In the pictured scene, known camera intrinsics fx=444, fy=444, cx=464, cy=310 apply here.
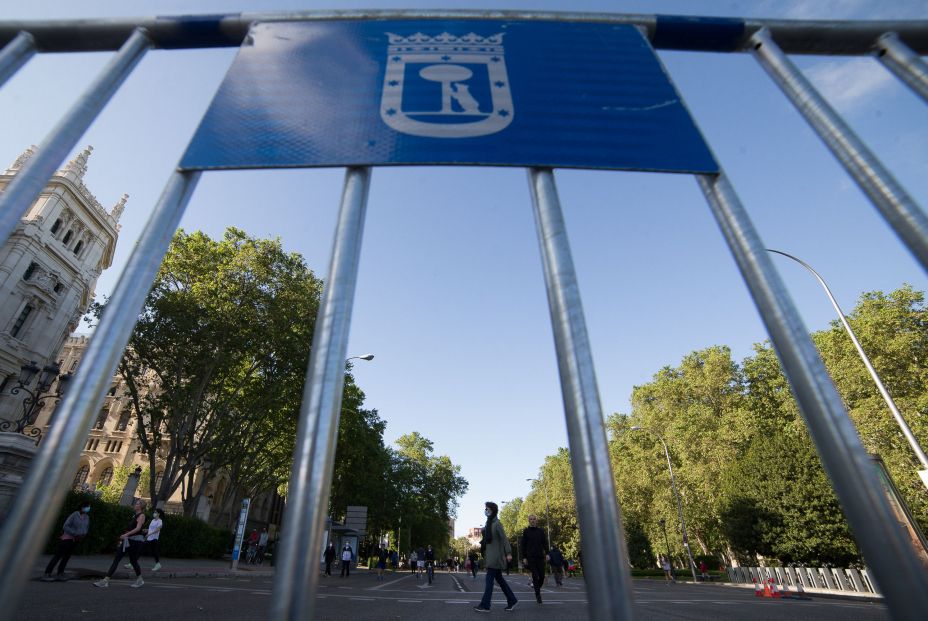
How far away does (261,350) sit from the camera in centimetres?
2188

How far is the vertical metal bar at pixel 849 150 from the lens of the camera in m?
1.86

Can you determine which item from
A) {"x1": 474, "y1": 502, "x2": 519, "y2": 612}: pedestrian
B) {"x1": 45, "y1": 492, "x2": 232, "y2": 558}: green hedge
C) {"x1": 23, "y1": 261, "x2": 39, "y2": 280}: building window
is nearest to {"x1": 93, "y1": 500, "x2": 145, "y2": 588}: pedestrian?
{"x1": 45, "y1": 492, "x2": 232, "y2": 558}: green hedge

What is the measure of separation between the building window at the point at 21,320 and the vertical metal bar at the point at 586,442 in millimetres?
43171

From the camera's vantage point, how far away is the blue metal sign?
2.20m

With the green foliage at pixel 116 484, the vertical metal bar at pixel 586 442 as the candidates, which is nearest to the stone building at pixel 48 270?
the green foliage at pixel 116 484

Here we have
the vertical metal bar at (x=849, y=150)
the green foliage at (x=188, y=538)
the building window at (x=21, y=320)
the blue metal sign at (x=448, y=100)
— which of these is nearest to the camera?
the vertical metal bar at (x=849, y=150)

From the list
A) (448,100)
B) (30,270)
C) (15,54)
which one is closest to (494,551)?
(448,100)

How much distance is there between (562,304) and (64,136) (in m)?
2.49

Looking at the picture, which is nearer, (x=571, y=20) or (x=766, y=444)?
(x=571, y=20)

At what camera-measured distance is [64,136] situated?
7.04 feet

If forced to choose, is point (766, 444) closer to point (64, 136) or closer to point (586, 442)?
point (586, 442)

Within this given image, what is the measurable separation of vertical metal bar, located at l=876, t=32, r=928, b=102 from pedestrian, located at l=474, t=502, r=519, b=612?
24.2 ft

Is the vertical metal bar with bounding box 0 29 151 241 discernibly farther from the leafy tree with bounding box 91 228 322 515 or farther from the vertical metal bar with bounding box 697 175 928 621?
the leafy tree with bounding box 91 228 322 515

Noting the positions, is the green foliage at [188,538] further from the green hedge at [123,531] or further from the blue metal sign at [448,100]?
the blue metal sign at [448,100]
